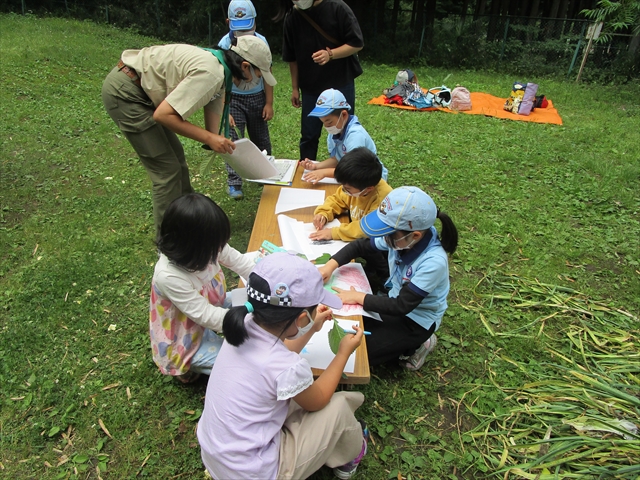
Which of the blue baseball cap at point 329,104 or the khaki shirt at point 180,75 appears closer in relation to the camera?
the khaki shirt at point 180,75

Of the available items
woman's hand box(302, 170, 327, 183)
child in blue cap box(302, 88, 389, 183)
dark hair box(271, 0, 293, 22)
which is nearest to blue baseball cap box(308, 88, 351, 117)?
child in blue cap box(302, 88, 389, 183)

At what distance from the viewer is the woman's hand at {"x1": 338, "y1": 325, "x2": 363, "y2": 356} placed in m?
1.69

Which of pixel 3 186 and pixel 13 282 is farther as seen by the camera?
pixel 3 186

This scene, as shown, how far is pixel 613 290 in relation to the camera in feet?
10.5

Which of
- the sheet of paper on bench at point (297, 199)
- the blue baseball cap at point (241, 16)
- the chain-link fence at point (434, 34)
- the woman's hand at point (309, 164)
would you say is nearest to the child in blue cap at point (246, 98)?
the blue baseball cap at point (241, 16)

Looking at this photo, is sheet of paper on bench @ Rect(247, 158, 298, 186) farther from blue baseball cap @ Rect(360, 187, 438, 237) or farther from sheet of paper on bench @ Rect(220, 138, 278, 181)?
blue baseball cap @ Rect(360, 187, 438, 237)

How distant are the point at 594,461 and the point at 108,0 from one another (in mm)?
18004

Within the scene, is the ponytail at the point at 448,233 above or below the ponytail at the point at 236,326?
below

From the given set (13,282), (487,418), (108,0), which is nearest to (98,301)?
(13,282)

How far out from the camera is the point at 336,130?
3066 mm

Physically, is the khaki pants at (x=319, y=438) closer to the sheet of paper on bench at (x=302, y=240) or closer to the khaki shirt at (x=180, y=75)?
the sheet of paper on bench at (x=302, y=240)

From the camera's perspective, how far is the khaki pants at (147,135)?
2629mm

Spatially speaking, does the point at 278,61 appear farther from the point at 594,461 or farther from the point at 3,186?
the point at 594,461

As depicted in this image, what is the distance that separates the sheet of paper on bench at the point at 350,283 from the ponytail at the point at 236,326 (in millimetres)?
632
